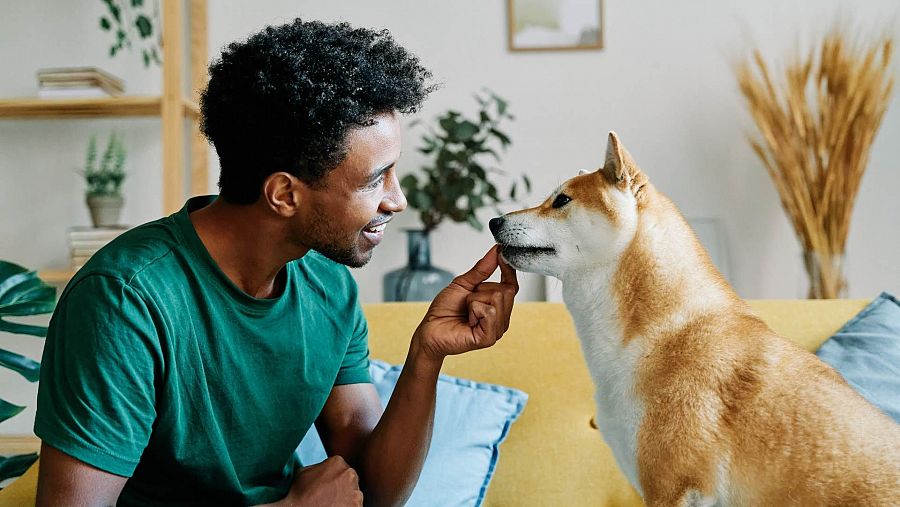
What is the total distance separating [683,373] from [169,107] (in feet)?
5.85

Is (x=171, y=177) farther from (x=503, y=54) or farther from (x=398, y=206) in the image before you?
(x=398, y=206)

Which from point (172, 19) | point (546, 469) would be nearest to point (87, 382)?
point (546, 469)

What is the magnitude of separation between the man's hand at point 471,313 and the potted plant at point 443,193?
42.3 inches

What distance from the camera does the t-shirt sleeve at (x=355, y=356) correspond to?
4.57 ft

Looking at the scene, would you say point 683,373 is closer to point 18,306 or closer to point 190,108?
point 18,306

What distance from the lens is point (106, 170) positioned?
2.47m

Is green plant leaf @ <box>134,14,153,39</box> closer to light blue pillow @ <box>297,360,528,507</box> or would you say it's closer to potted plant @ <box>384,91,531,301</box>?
potted plant @ <box>384,91,531,301</box>

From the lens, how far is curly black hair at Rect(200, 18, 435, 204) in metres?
1.13

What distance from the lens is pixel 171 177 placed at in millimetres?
2314

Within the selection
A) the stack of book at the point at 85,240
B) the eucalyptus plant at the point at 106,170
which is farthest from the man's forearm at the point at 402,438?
the eucalyptus plant at the point at 106,170

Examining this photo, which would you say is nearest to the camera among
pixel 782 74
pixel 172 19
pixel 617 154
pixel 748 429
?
pixel 748 429

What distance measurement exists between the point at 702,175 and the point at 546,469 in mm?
1232

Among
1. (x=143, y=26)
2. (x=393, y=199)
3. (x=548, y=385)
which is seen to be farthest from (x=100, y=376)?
(x=143, y=26)

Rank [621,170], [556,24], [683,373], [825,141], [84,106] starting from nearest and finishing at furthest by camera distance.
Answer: [683,373], [621,170], [825,141], [84,106], [556,24]
